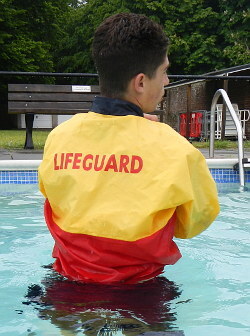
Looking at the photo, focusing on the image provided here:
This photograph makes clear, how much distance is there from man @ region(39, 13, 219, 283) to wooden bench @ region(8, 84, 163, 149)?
6.53m

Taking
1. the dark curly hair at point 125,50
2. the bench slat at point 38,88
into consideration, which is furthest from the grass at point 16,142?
the dark curly hair at point 125,50

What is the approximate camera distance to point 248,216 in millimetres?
3889

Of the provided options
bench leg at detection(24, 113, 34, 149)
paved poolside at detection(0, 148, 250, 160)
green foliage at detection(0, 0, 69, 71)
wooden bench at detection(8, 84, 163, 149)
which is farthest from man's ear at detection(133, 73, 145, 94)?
green foliage at detection(0, 0, 69, 71)

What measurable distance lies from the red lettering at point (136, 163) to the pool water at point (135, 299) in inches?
15.2

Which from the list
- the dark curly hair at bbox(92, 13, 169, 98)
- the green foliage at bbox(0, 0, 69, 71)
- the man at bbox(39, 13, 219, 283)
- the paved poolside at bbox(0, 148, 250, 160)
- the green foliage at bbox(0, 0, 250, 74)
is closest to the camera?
the man at bbox(39, 13, 219, 283)

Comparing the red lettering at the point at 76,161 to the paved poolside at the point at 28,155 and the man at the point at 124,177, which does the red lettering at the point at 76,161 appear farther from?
the paved poolside at the point at 28,155

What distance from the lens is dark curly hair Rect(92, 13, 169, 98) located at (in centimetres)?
170

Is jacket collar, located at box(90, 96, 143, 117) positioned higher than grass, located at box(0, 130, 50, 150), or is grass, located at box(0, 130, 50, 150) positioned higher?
jacket collar, located at box(90, 96, 143, 117)

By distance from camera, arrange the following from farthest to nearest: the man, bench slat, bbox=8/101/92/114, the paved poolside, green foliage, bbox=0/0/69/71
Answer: green foliage, bbox=0/0/69/71 < bench slat, bbox=8/101/92/114 < the paved poolside < the man

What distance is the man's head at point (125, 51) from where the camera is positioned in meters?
1.70

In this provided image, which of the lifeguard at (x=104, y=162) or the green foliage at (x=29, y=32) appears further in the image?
the green foliage at (x=29, y=32)

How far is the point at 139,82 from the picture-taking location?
5.74 ft

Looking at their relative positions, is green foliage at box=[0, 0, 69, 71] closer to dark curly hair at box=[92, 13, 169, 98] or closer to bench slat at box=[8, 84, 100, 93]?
bench slat at box=[8, 84, 100, 93]

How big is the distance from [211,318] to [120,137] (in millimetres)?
764
